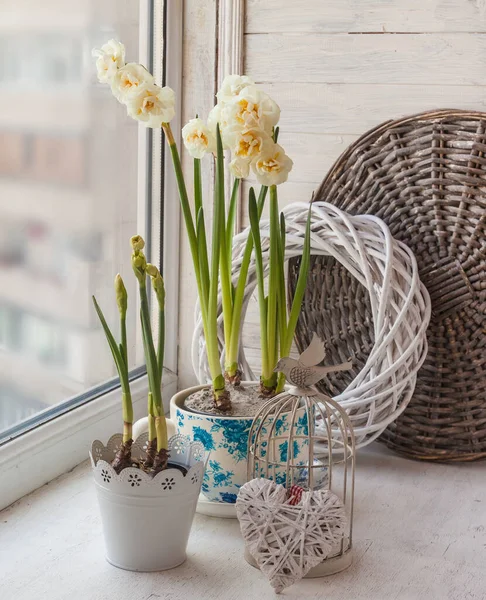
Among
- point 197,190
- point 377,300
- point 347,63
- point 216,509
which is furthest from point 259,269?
point 347,63

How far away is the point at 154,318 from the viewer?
1.72 meters

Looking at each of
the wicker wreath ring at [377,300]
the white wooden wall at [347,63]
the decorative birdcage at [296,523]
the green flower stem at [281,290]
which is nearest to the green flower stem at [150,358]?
the decorative birdcage at [296,523]

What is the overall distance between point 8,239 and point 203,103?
559 mm

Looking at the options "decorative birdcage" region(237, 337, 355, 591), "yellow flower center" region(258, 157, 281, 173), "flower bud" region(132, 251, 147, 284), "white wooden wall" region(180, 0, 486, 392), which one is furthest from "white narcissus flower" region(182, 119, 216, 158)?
"white wooden wall" region(180, 0, 486, 392)

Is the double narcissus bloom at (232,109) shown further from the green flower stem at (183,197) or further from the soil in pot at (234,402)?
the soil in pot at (234,402)

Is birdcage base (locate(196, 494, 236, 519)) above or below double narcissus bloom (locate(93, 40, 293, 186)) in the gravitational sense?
below

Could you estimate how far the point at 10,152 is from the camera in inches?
49.2

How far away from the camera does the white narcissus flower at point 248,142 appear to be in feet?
3.52

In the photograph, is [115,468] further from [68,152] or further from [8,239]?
[68,152]

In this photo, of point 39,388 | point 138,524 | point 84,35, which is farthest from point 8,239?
point 138,524

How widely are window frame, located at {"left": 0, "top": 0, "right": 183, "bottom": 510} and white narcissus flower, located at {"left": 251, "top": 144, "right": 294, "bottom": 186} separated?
0.55m

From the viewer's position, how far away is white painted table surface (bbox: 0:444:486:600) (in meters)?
1.01

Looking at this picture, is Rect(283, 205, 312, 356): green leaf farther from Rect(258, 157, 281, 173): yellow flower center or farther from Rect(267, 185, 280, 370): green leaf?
Rect(258, 157, 281, 173): yellow flower center

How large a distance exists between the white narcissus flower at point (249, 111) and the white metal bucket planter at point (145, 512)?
16.9 inches
